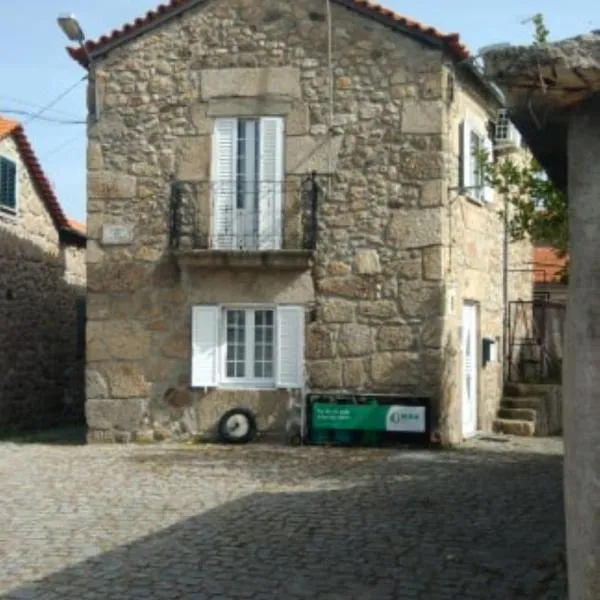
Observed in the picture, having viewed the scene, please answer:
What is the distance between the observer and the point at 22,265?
18.4m

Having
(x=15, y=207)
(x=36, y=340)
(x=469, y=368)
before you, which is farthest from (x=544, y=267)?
(x=15, y=207)

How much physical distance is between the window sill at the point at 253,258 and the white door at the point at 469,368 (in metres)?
2.75

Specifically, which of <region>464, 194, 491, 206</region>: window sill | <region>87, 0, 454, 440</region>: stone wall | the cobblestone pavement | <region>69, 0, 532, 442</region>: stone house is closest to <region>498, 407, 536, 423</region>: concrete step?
<region>69, 0, 532, 442</region>: stone house

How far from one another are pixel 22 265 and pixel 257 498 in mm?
9811

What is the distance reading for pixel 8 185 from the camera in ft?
58.2

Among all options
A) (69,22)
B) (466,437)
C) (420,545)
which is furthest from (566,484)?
(69,22)

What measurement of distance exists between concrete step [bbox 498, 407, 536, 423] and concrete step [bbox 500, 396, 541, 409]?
5.9 inches

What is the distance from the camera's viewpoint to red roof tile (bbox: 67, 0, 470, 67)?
47.3 ft

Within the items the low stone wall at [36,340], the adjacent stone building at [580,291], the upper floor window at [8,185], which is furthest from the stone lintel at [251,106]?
the adjacent stone building at [580,291]

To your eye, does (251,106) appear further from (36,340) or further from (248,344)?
(36,340)

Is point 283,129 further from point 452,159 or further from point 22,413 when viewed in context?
point 22,413

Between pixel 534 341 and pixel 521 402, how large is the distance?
2.22 metres

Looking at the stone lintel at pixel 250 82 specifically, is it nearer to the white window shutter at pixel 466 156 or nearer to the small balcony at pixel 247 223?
the small balcony at pixel 247 223

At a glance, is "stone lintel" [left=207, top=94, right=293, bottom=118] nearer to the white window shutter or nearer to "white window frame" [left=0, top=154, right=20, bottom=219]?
the white window shutter
